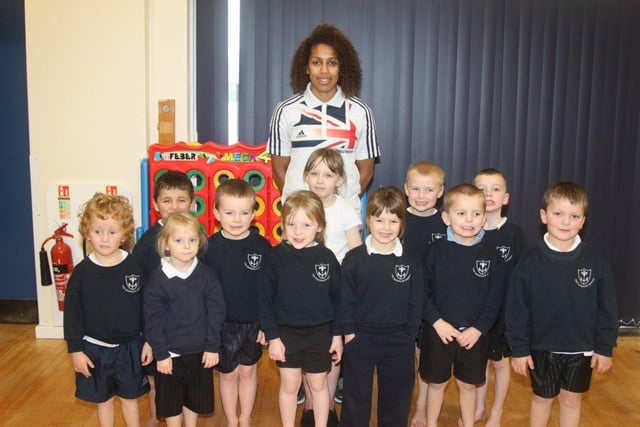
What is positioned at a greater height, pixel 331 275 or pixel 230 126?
pixel 230 126

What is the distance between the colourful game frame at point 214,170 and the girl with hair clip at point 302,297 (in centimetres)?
109

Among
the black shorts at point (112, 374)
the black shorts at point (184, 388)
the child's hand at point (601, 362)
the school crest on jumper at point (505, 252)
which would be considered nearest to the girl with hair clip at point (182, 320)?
the black shorts at point (184, 388)

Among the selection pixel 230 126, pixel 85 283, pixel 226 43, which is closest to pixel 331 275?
pixel 85 283

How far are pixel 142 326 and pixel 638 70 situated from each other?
335 cm

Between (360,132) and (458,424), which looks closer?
(458,424)

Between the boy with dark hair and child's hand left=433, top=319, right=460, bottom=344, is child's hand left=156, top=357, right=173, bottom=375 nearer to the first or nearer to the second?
the boy with dark hair

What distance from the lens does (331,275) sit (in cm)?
210

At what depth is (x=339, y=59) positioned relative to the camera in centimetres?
271

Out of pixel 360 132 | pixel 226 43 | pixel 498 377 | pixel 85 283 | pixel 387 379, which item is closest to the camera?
pixel 85 283

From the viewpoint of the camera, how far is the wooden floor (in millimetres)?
2545

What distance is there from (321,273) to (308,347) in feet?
0.97

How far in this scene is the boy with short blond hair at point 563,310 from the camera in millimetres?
2020

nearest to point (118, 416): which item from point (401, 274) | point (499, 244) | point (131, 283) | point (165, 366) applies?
point (165, 366)

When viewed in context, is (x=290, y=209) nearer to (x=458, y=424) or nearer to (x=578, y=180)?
(x=458, y=424)
